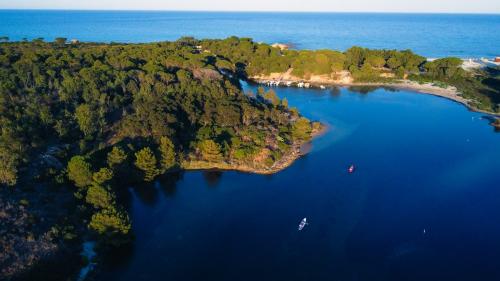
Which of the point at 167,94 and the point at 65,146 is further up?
the point at 167,94

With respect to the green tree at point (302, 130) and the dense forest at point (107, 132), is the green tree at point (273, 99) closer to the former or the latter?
the dense forest at point (107, 132)

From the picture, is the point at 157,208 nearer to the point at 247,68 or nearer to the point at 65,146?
the point at 65,146

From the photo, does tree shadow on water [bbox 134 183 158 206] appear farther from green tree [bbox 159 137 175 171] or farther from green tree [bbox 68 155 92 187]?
green tree [bbox 68 155 92 187]

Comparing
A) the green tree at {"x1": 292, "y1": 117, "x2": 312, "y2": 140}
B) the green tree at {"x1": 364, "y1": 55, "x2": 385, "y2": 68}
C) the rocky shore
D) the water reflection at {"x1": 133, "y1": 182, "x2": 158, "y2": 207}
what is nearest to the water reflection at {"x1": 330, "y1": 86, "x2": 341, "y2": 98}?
the rocky shore

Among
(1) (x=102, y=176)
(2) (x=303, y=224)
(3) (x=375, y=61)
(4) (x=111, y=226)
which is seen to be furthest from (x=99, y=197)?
(3) (x=375, y=61)

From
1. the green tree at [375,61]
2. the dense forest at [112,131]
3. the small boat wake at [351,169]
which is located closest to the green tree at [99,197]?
the dense forest at [112,131]

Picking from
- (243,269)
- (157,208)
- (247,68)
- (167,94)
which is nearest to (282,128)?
(167,94)
